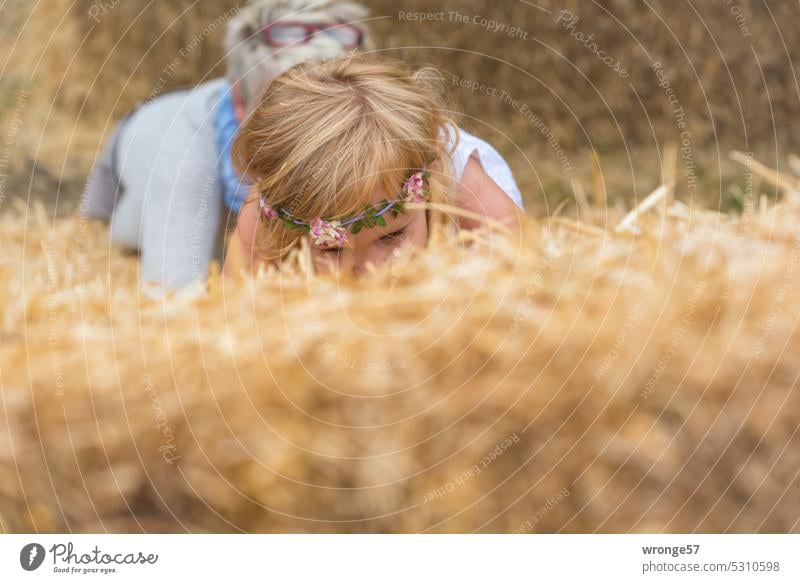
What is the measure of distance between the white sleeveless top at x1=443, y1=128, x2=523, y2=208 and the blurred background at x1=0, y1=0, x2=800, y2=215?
0.47 m

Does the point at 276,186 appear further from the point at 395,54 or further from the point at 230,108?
the point at 395,54

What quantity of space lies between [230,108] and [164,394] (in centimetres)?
85

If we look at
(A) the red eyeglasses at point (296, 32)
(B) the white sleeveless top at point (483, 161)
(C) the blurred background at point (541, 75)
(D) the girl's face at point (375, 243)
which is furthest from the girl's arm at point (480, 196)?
(C) the blurred background at point (541, 75)

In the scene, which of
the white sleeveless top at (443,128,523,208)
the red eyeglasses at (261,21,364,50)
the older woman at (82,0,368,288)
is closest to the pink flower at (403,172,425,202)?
the white sleeveless top at (443,128,523,208)

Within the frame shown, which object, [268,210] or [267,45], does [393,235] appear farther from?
[267,45]

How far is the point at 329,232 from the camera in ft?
3.17

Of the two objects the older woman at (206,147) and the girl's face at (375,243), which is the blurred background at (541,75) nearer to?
the older woman at (206,147)

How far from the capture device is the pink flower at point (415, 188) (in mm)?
991

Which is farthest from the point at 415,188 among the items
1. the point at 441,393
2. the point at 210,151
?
the point at 210,151

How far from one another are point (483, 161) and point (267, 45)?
0.41 metres

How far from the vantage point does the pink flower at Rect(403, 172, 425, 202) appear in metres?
0.99

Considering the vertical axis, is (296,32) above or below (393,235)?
above

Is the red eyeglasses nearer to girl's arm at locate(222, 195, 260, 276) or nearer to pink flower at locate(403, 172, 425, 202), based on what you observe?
girl's arm at locate(222, 195, 260, 276)

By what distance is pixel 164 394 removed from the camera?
0.64 m
